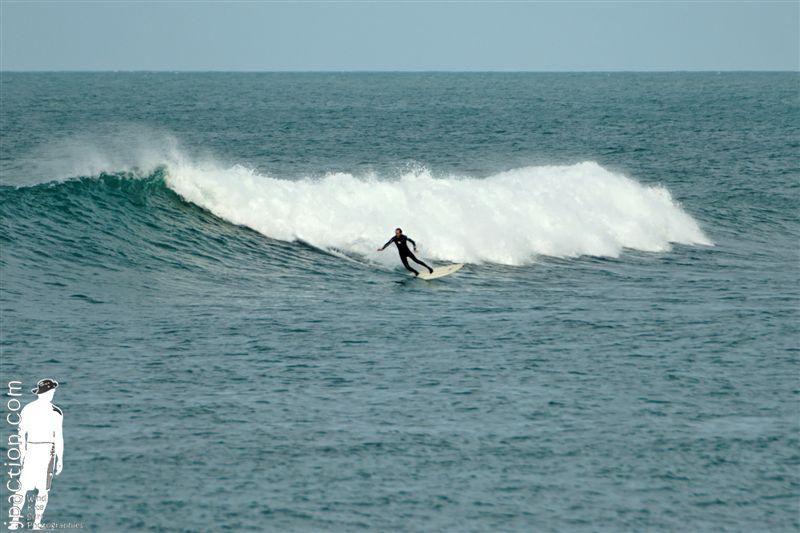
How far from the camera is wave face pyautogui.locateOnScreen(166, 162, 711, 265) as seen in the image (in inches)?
1387

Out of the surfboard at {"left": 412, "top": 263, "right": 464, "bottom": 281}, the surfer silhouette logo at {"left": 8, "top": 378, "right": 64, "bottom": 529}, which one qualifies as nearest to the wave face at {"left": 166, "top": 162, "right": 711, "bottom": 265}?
the surfboard at {"left": 412, "top": 263, "right": 464, "bottom": 281}

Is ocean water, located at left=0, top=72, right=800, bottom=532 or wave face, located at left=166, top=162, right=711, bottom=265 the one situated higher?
wave face, located at left=166, top=162, right=711, bottom=265

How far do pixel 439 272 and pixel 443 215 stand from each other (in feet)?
19.2

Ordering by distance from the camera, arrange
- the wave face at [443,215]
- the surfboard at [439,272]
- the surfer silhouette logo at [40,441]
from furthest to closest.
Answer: the wave face at [443,215], the surfboard at [439,272], the surfer silhouette logo at [40,441]

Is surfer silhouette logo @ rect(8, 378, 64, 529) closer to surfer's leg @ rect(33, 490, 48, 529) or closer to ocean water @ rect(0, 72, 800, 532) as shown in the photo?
surfer's leg @ rect(33, 490, 48, 529)

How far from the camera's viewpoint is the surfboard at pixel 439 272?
31016 mm

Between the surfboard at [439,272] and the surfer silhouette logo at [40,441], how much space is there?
55.1 ft

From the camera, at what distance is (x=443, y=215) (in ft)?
121

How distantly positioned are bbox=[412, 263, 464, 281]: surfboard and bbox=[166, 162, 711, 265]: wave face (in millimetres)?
1925

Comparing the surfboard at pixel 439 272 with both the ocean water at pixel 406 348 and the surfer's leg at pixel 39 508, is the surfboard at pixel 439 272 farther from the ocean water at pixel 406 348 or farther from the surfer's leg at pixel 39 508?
the surfer's leg at pixel 39 508

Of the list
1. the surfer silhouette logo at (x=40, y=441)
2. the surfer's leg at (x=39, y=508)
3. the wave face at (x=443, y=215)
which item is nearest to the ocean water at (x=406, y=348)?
the wave face at (x=443, y=215)

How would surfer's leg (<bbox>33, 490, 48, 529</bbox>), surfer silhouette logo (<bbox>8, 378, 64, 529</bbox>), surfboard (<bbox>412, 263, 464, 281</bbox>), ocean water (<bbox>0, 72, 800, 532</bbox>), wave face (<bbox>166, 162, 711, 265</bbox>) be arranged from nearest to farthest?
surfer silhouette logo (<bbox>8, 378, 64, 529</bbox>)
surfer's leg (<bbox>33, 490, 48, 529</bbox>)
ocean water (<bbox>0, 72, 800, 532</bbox>)
surfboard (<bbox>412, 263, 464, 281</bbox>)
wave face (<bbox>166, 162, 711, 265</bbox>)

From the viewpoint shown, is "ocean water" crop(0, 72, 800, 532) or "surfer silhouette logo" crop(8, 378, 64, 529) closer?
"surfer silhouette logo" crop(8, 378, 64, 529)

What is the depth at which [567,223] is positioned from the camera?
37.7m
